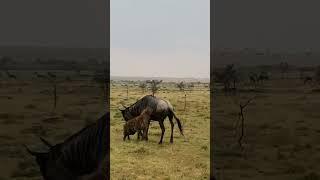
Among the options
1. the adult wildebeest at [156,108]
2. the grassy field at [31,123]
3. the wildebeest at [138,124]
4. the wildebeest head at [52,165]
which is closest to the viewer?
the wildebeest head at [52,165]

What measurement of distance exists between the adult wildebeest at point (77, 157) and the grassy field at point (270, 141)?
7.89 metres

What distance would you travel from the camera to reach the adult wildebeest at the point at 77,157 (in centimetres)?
575

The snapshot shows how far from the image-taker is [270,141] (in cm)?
1908

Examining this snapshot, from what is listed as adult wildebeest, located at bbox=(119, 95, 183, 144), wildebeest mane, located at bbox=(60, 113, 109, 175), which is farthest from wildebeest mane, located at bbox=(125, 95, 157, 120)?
wildebeest mane, located at bbox=(60, 113, 109, 175)

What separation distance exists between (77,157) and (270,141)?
1472 centimetres

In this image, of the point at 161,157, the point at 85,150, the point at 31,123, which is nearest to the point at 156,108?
the point at 161,157

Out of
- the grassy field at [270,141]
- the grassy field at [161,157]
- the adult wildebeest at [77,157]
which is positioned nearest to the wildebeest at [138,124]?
the grassy field at [161,157]

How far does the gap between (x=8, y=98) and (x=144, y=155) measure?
23523mm

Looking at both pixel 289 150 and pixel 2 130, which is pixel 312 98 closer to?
pixel 289 150

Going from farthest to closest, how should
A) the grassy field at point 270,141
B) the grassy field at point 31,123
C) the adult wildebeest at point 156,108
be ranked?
the adult wildebeest at point 156,108 → the grassy field at point 270,141 → the grassy field at point 31,123

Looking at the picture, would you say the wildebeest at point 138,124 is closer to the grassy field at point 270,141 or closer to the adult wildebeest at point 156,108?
the adult wildebeest at point 156,108

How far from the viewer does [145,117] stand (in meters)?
17.1

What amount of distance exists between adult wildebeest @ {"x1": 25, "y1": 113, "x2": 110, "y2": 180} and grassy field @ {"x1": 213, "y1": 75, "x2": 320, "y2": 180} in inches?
311

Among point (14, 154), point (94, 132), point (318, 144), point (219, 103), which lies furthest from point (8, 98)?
point (94, 132)
